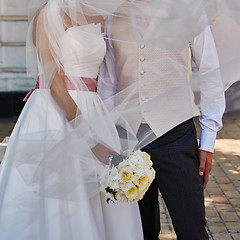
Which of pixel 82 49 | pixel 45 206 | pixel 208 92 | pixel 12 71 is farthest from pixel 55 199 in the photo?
pixel 12 71

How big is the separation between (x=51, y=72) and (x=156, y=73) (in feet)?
1.65

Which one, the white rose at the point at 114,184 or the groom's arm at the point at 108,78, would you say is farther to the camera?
the groom's arm at the point at 108,78

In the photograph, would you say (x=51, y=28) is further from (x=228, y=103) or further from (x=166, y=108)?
(x=228, y=103)

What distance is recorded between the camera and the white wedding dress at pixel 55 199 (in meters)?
2.19

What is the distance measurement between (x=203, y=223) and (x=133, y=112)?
0.73m

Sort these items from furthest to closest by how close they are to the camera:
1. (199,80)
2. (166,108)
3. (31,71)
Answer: (31,71), (166,108), (199,80)

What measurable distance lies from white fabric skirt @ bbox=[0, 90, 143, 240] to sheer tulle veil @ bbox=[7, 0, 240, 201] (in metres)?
0.05

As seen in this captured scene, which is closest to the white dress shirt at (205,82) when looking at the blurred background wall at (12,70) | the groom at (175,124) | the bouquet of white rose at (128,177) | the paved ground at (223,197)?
the groom at (175,124)

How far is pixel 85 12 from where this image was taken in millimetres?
2117

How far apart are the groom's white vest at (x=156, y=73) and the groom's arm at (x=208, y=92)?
66mm

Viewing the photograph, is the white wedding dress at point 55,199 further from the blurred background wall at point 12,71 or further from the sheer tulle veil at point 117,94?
the blurred background wall at point 12,71

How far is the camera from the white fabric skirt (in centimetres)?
220

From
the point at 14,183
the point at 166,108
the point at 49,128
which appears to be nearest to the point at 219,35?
the point at 166,108

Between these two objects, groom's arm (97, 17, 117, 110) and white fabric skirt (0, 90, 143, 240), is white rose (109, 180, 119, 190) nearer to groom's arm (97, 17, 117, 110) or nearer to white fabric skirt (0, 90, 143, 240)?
white fabric skirt (0, 90, 143, 240)
